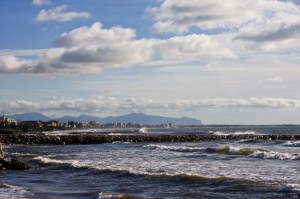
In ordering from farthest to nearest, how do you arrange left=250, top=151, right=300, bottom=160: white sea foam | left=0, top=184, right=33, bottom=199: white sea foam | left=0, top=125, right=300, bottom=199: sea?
1. left=250, top=151, right=300, bottom=160: white sea foam
2. left=0, top=184, right=33, bottom=199: white sea foam
3. left=0, top=125, right=300, bottom=199: sea

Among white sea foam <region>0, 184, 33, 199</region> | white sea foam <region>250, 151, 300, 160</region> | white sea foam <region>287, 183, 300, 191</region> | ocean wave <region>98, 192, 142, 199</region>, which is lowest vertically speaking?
white sea foam <region>0, 184, 33, 199</region>

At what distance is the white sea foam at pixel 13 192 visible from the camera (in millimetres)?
20497

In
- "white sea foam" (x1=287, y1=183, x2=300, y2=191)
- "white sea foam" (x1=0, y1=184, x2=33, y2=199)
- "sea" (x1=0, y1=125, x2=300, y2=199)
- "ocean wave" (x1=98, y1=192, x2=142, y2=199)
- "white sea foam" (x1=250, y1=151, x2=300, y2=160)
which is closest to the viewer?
"ocean wave" (x1=98, y1=192, x2=142, y2=199)

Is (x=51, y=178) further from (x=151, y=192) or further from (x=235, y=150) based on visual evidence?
(x=235, y=150)

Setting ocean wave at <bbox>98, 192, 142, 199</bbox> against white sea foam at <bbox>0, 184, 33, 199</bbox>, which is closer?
ocean wave at <bbox>98, 192, 142, 199</bbox>

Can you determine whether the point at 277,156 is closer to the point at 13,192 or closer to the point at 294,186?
the point at 294,186

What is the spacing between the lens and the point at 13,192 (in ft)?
71.5

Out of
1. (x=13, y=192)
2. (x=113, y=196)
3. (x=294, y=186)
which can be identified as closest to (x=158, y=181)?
(x=113, y=196)

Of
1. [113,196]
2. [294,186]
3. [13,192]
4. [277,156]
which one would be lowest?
[13,192]

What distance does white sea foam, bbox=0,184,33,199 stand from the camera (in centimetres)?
2050

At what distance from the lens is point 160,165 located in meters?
32.7

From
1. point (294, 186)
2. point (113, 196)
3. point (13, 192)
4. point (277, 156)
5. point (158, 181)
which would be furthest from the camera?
point (277, 156)

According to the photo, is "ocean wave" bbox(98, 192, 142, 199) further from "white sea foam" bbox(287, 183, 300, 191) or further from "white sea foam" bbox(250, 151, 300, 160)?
"white sea foam" bbox(250, 151, 300, 160)

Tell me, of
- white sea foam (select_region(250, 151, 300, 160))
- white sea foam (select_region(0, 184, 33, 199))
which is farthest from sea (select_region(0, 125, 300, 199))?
white sea foam (select_region(250, 151, 300, 160))
